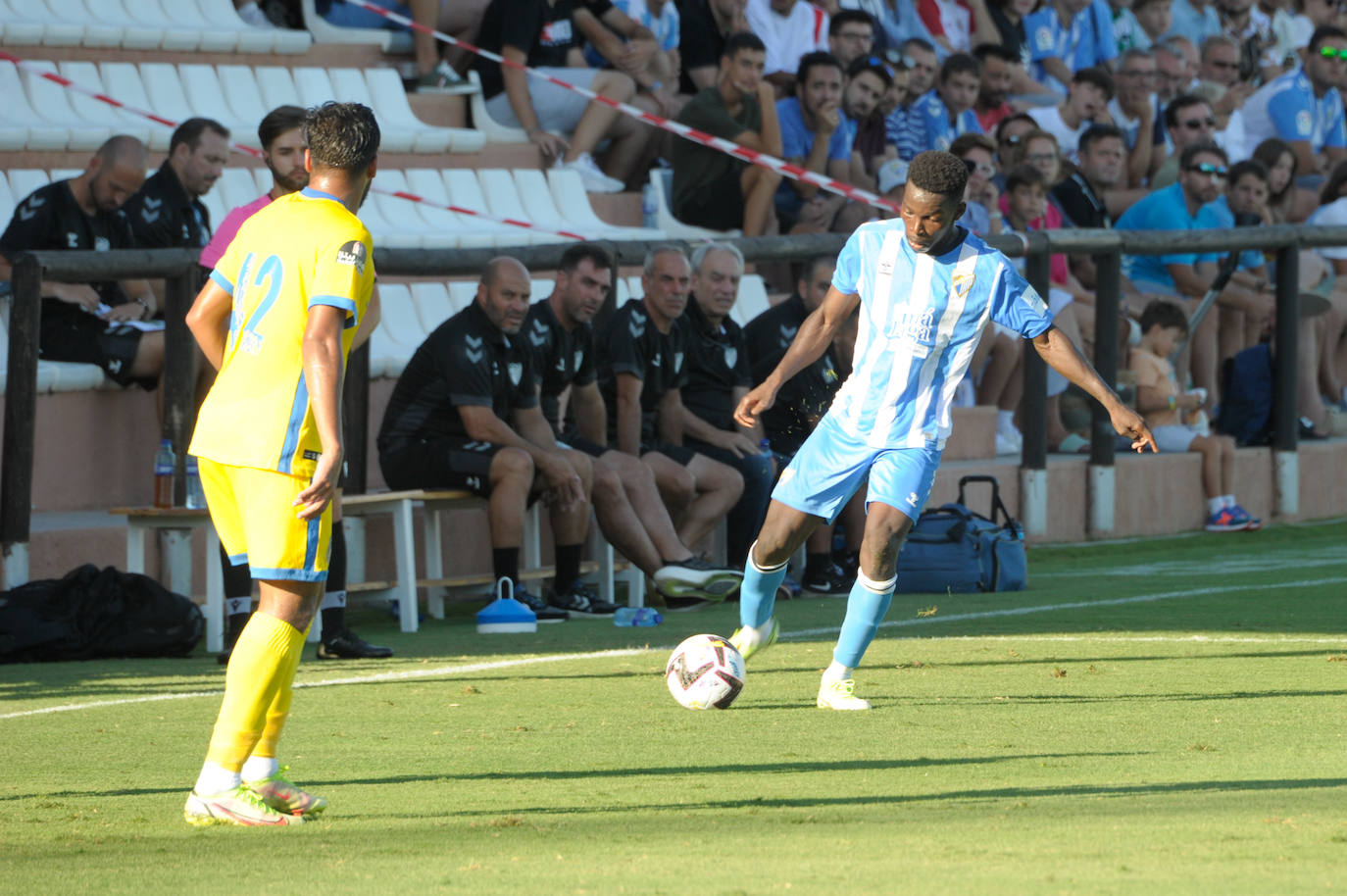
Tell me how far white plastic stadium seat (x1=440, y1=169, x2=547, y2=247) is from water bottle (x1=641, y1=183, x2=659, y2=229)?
50.0 inches

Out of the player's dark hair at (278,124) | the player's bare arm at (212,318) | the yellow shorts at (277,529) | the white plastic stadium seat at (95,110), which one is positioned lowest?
the yellow shorts at (277,529)

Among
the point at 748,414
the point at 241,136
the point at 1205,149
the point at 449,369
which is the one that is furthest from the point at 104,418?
the point at 1205,149

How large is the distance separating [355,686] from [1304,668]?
378 centimetres

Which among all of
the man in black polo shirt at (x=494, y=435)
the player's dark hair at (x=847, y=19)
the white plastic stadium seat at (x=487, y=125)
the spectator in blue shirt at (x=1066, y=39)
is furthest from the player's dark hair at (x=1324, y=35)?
the man in black polo shirt at (x=494, y=435)

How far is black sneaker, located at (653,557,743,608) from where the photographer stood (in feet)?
36.1

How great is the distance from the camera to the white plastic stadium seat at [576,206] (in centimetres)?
1463

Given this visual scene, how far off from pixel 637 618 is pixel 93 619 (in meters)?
2.74

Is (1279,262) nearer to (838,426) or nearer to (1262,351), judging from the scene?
(1262,351)

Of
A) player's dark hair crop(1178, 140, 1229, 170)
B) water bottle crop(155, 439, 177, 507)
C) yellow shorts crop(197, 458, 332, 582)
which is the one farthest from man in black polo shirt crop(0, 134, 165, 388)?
player's dark hair crop(1178, 140, 1229, 170)

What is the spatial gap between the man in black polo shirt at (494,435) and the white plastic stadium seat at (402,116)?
397 centimetres

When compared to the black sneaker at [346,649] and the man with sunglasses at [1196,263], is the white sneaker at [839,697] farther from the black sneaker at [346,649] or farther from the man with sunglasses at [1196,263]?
the man with sunglasses at [1196,263]

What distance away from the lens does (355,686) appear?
8.25m

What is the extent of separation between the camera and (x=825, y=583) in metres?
12.0

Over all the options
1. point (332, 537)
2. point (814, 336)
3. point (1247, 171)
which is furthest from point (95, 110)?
point (1247, 171)
